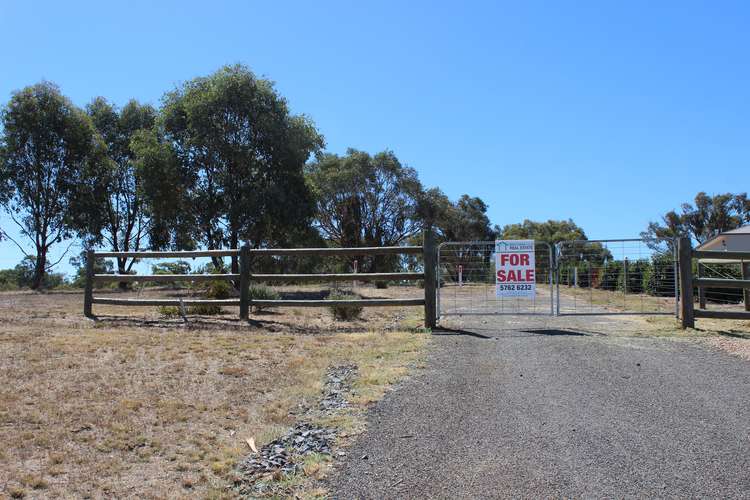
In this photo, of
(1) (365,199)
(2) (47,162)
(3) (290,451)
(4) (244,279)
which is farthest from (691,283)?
(1) (365,199)

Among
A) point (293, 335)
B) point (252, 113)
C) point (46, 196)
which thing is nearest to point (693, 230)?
point (252, 113)

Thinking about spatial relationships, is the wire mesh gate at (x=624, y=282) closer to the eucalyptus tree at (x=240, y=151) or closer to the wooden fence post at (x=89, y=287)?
the wooden fence post at (x=89, y=287)

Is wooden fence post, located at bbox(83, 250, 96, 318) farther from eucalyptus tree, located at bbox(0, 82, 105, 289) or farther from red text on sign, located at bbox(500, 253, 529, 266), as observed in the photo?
eucalyptus tree, located at bbox(0, 82, 105, 289)

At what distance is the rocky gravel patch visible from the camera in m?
4.00

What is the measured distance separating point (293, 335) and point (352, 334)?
104cm

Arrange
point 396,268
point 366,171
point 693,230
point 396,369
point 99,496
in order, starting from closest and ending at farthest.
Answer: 1. point 99,496
2. point 396,369
3. point 396,268
4. point 366,171
5. point 693,230

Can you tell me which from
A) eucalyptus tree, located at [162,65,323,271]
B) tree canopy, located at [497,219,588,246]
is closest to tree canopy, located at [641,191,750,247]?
tree canopy, located at [497,219,588,246]

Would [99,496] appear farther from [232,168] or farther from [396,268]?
[396,268]

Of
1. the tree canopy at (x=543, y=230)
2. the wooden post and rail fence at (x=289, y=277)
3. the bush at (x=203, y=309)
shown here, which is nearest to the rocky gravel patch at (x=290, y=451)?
the wooden post and rail fence at (x=289, y=277)

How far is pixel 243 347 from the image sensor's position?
8773 mm

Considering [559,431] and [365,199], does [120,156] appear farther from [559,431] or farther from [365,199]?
[559,431]

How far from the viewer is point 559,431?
475cm

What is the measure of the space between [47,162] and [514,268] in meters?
29.5

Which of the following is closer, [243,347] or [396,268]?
[243,347]
